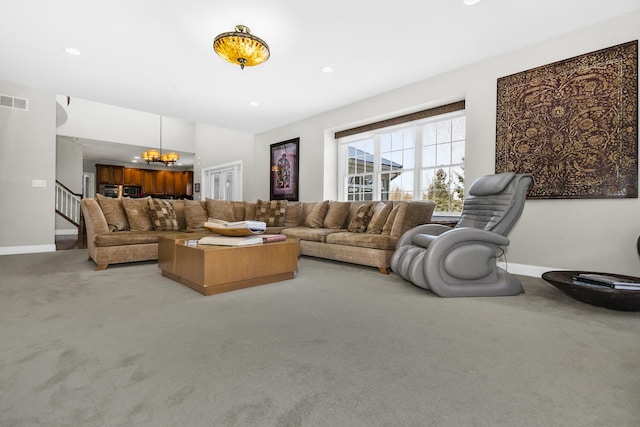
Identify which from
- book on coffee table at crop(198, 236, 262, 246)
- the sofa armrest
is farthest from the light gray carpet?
the sofa armrest

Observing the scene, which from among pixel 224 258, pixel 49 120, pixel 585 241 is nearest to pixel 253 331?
pixel 224 258

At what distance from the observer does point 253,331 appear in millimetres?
1755

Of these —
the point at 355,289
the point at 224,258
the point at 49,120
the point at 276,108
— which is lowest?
the point at 355,289

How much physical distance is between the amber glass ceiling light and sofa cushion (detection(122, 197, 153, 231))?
234 cm

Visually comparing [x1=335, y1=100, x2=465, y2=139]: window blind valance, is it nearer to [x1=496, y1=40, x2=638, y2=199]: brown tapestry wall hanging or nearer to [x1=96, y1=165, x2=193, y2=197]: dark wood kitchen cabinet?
[x1=496, y1=40, x2=638, y2=199]: brown tapestry wall hanging

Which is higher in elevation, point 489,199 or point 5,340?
point 489,199

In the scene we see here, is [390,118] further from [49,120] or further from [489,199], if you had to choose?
[49,120]

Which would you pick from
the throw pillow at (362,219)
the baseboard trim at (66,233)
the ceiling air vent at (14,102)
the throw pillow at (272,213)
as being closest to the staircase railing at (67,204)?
the baseboard trim at (66,233)

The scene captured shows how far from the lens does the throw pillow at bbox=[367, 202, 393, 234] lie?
3.86 m

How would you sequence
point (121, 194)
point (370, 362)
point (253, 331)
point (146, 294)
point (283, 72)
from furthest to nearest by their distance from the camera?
point (121, 194) < point (283, 72) < point (146, 294) < point (253, 331) < point (370, 362)

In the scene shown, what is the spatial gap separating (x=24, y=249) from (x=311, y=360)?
5651mm

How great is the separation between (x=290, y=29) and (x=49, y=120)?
435cm

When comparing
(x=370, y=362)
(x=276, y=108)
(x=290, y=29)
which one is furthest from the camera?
(x=276, y=108)

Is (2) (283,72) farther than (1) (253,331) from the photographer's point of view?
Yes
